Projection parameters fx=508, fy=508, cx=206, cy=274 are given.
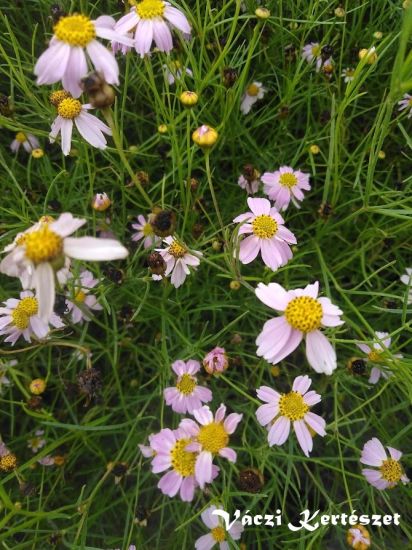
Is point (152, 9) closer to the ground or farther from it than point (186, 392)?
farther from it

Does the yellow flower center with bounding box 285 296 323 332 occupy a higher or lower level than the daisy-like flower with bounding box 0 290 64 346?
higher

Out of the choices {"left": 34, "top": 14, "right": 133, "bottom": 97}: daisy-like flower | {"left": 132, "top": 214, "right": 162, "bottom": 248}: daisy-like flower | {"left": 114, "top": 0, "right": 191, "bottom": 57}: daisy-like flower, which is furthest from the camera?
{"left": 132, "top": 214, "right": 162, "bottom": 248}: daisy-like flower

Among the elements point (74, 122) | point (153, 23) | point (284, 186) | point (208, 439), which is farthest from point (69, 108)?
point (208, 439)

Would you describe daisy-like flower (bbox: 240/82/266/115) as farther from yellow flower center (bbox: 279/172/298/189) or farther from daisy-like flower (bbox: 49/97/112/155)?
daisy-like flower (bbox: 49/97/112/155)

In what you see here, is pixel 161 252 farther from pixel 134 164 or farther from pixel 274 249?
pixel 134 164

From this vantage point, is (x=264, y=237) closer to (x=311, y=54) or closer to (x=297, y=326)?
(x=297, y=326)

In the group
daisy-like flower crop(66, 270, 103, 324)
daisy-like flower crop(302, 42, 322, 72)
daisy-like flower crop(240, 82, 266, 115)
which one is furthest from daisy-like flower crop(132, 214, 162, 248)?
daisy-like flower crop(302, 42, 322, 72)

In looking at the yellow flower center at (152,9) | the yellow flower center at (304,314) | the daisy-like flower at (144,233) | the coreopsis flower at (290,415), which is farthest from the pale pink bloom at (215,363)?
the yellow flower center at (152,9)
